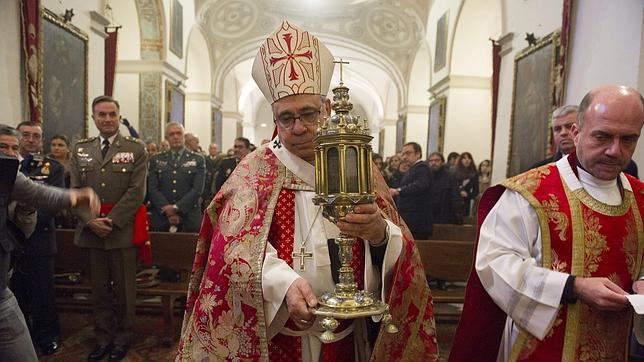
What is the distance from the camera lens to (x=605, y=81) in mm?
4719

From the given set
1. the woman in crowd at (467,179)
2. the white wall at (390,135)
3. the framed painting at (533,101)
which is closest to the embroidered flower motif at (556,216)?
the framed painting at (533,101)

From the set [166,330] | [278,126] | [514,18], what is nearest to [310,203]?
[278,126]

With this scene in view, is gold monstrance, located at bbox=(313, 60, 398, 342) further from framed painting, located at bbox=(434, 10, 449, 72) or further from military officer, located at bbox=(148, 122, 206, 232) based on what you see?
framed painting, located at bbox=(434, 10, 449, 72)

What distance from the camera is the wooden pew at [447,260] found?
167 inches

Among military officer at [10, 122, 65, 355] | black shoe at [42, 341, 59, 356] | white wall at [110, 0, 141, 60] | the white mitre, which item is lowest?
black shoe at [42, 341, 59, 356]

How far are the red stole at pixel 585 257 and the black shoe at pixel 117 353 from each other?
114 inches

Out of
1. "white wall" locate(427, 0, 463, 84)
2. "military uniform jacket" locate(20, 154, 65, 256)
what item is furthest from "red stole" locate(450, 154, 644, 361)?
"white wall" locate(427, 0, 463, 84)

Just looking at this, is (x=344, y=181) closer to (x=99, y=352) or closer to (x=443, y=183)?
(x=99, y=352)

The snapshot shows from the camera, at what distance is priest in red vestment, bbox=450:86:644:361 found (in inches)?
68.2

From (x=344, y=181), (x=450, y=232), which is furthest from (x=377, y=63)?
(x=344, y=181)

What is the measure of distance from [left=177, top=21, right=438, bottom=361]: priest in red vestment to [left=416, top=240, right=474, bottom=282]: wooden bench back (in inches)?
102

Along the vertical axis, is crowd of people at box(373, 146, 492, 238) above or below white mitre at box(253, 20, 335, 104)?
below

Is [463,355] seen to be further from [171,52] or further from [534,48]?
[171,52]

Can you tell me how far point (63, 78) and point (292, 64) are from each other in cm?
521
